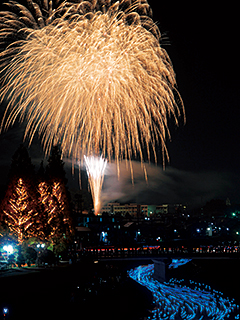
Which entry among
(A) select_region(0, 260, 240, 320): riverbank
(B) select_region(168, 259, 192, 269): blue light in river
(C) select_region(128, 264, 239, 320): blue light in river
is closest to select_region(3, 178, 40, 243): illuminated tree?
(A) select_region(0, 260, 240, 320): riverbank

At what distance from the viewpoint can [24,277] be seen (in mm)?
40250

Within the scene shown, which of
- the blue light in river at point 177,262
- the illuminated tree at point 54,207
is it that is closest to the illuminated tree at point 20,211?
the illuminated tree at point 54,207

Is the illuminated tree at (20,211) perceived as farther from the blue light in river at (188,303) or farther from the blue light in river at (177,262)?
the blue light in river at (177,262)

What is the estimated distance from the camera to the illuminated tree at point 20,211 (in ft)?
176

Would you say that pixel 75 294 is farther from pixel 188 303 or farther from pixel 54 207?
pixel 188 303

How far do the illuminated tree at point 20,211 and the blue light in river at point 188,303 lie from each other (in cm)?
2248

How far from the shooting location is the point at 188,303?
6219cm

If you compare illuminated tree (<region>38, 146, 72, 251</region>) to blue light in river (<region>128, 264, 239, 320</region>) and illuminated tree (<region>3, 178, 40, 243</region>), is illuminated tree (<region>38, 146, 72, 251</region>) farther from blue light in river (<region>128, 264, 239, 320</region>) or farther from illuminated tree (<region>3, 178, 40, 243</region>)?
blue light in river (<region>128, 264, 239, 320</region>)

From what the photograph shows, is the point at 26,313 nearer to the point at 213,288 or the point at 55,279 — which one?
the point at 55,279

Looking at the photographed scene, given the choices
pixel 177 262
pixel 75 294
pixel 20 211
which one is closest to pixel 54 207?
pixel 20 211

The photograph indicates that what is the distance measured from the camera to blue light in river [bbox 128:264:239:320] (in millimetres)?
53781

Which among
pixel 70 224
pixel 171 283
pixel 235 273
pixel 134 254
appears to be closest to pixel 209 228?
pixel 235 273

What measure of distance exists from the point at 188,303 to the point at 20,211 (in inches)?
1326

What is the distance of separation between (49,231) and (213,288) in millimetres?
44359
